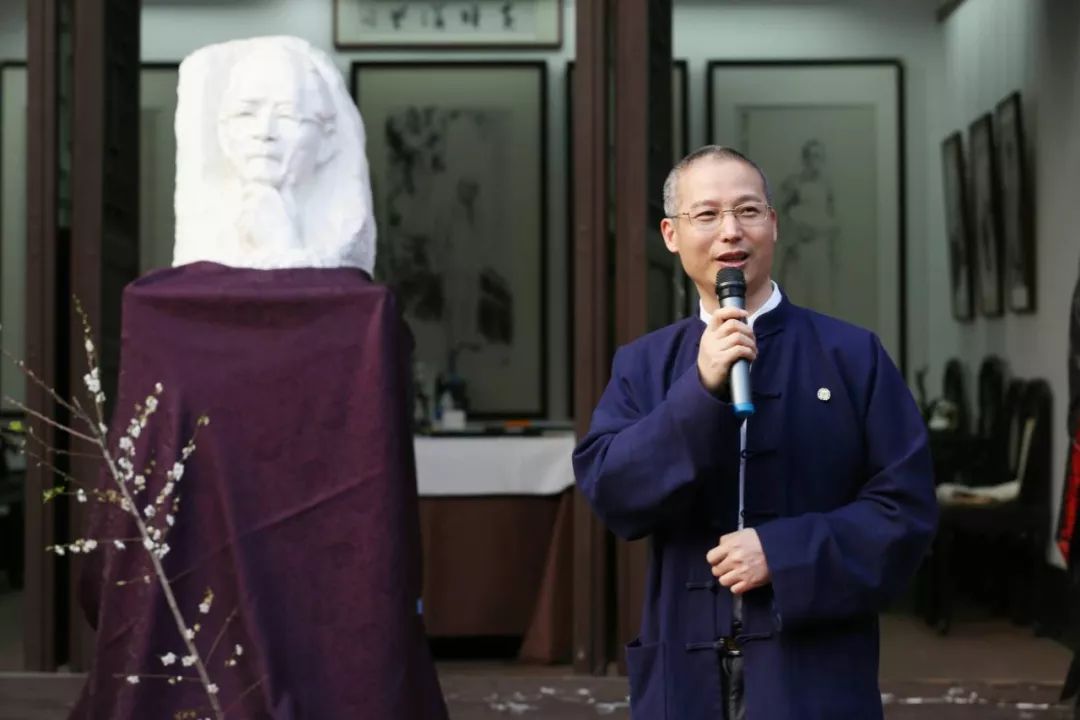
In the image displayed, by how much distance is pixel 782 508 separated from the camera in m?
2.00

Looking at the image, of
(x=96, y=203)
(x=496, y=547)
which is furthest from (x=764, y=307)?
(x=496, y=547)

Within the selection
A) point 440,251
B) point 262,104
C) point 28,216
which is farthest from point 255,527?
point 440,251

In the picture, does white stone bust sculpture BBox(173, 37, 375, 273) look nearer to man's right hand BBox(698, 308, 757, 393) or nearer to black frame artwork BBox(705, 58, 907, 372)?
man's right hand BBox(698, 308, 757, 393)

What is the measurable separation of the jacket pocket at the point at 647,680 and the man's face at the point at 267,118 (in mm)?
1960

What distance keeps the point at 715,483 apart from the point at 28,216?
292 centimetres

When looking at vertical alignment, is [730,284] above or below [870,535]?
above

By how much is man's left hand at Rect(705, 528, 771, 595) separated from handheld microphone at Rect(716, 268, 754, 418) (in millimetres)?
140

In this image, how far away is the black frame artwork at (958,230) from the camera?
709 centimetres

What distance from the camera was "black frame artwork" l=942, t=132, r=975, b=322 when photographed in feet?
23.3

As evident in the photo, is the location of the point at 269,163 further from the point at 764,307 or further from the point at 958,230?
the point at 958,230

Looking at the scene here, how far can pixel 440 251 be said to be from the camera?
733 cm

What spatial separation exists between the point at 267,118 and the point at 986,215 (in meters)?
3.94

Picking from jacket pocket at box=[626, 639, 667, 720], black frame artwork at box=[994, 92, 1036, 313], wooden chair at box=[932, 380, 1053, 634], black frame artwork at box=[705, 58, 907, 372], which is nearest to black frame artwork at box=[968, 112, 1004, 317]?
black frame artwork at box=[994, 92, 1036, 313]

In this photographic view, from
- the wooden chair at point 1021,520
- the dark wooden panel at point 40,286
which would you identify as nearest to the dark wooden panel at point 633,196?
the dark wooden panel at point 40,286
